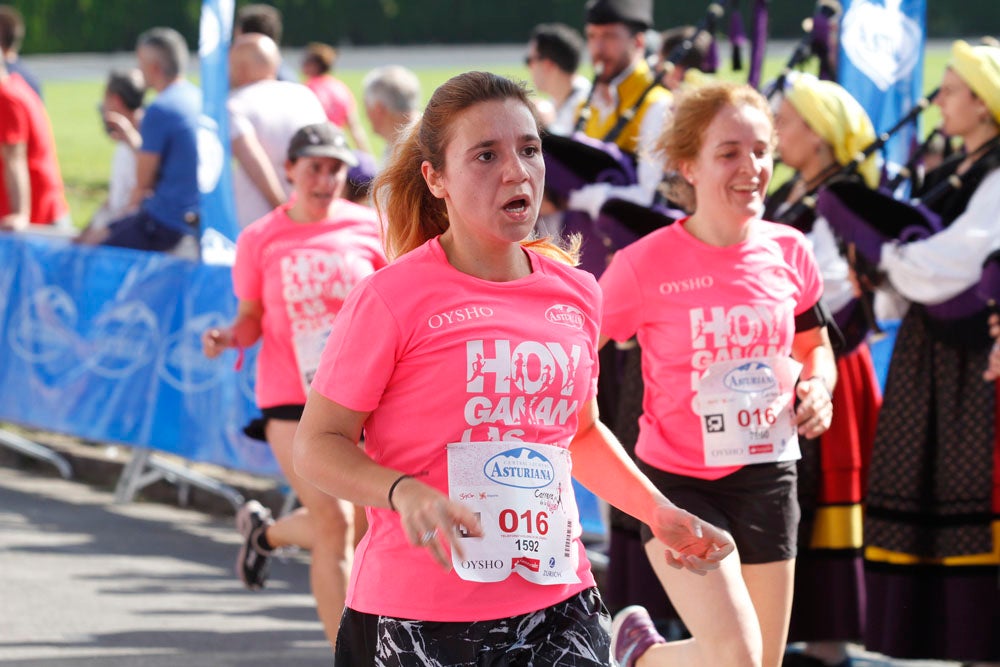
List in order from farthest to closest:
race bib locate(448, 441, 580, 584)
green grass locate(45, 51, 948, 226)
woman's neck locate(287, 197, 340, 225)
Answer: green grass locate(45, 51, 948, 226) < woman's neck locate(287, 197, 340, 225) < race bib locate(448, 441, 580, 584)

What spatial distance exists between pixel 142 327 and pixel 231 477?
39.9 inches

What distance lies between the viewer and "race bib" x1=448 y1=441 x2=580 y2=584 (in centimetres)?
323

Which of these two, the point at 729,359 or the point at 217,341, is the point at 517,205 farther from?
the point at 217,341

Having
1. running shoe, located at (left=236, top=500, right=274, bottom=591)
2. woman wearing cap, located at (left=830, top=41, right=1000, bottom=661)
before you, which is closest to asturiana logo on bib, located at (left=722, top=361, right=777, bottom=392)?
woman wearing cap, located at (left=830, top=41, right=1000, bottom=661)

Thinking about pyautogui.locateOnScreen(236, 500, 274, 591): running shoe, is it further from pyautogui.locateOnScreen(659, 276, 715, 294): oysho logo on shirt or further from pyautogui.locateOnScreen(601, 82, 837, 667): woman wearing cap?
pyautogui.locateOnScreen(659, 276, 715, 294): oysho logo on shirt

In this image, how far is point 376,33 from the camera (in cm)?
4159

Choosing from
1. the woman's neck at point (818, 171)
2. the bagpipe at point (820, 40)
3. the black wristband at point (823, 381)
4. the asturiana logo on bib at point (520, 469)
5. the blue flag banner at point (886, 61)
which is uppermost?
the bagpipe at point (820, 40)

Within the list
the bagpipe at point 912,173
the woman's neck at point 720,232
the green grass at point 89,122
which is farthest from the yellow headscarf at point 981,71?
the green grass at point 89,122

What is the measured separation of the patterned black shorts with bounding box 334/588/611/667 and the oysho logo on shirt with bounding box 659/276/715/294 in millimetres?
1412

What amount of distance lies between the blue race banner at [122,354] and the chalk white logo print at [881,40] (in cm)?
330

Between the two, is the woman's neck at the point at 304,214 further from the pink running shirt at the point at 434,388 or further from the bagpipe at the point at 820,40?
the pink running shirt at the point at 434,388

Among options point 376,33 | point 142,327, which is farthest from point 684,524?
point 376,33

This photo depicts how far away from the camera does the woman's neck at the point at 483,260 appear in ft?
11.1

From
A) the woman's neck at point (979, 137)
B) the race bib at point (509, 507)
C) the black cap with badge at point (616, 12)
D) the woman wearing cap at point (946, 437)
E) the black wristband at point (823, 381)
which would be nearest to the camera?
the race bib at point (509, 507)
